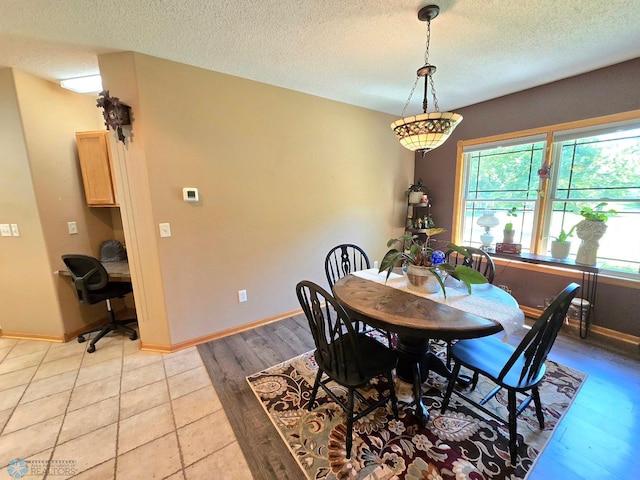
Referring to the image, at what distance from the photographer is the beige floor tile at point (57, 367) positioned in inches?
83.4

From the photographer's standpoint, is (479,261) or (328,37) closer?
(328,37)

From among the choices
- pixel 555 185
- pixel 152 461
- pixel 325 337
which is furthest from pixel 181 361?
pixel 555 185

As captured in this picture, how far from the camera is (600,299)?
262cm

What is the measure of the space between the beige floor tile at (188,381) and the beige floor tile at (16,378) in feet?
3.75

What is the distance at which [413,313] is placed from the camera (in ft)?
4.79

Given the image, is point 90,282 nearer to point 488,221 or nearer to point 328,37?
point 328,37

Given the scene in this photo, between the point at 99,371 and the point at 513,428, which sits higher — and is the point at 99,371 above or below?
below

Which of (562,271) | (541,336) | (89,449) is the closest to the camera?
(541,336)

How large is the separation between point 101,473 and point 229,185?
215 cm

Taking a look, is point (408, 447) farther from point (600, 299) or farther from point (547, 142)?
point (547, 142)

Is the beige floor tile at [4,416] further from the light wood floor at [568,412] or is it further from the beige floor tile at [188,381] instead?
the light wood floor at [568,412]

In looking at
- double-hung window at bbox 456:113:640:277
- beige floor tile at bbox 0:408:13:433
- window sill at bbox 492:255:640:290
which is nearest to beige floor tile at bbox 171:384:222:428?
beige floor tile at bbox 0:408:13:433

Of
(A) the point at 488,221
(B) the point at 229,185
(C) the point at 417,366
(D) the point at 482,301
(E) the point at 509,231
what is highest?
(B) the point at 229,185

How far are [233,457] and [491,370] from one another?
1501 mm
